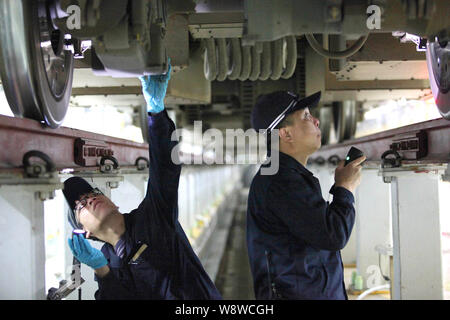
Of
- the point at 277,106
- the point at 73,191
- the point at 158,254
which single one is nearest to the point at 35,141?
the point at 73,191

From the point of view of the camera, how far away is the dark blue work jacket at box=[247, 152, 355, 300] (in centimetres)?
149

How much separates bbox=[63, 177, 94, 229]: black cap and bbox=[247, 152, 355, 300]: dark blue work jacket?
0.84 m

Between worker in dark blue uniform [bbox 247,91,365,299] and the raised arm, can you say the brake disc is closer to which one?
the raised arm

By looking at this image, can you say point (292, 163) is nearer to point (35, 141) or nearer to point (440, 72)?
point (440, 72)

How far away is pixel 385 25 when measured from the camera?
1.44 metres

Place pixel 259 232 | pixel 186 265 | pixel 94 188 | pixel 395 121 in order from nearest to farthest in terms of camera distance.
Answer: pixel 259 232, pixel 186 265, pixel 94 188, pixel 395 121

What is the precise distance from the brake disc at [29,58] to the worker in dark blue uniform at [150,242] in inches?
16.6

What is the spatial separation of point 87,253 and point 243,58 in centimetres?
186

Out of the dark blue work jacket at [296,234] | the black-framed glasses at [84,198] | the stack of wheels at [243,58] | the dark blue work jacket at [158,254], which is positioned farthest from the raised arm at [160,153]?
the stack of wheels at [243,58]

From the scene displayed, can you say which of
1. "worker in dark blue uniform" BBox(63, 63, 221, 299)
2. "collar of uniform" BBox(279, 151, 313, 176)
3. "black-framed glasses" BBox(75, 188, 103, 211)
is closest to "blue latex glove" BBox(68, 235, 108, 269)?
"worker in dark blue uniform" BBox(63, 63, 221, 299)
